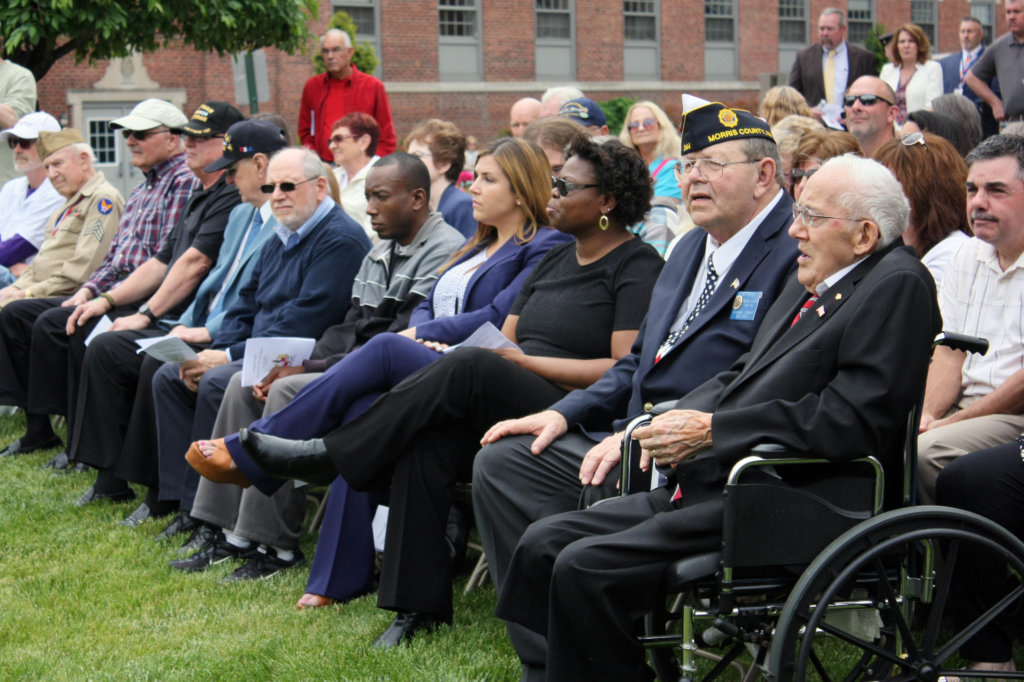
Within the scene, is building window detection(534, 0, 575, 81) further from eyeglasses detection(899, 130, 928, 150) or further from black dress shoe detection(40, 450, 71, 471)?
eyeglasses detection(899, 130, 928, 150)

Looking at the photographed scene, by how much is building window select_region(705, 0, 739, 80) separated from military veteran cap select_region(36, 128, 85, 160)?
1000 inches

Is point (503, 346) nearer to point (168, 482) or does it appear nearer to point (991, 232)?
point (991, 232)

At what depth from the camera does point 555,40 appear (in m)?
30.2

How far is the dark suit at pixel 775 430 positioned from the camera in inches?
123

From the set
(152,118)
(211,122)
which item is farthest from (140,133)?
(211,122)

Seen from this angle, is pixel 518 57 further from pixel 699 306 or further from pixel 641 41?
pixel 699 306

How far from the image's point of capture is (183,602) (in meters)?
5.04

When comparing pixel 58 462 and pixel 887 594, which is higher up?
pixel 887 594

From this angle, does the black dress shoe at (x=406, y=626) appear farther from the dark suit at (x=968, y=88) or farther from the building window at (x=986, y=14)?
the building window at (x=986, y=14)

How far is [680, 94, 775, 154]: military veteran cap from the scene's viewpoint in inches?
159

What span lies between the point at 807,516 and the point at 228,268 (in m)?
4.56

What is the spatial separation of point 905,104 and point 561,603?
8.49 metres

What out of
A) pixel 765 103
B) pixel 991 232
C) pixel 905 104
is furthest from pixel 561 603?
pixel 905 104

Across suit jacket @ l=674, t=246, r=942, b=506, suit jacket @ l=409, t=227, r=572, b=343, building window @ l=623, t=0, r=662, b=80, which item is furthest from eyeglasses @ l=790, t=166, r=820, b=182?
building window @ l=623, t=0, r=662, b=80
